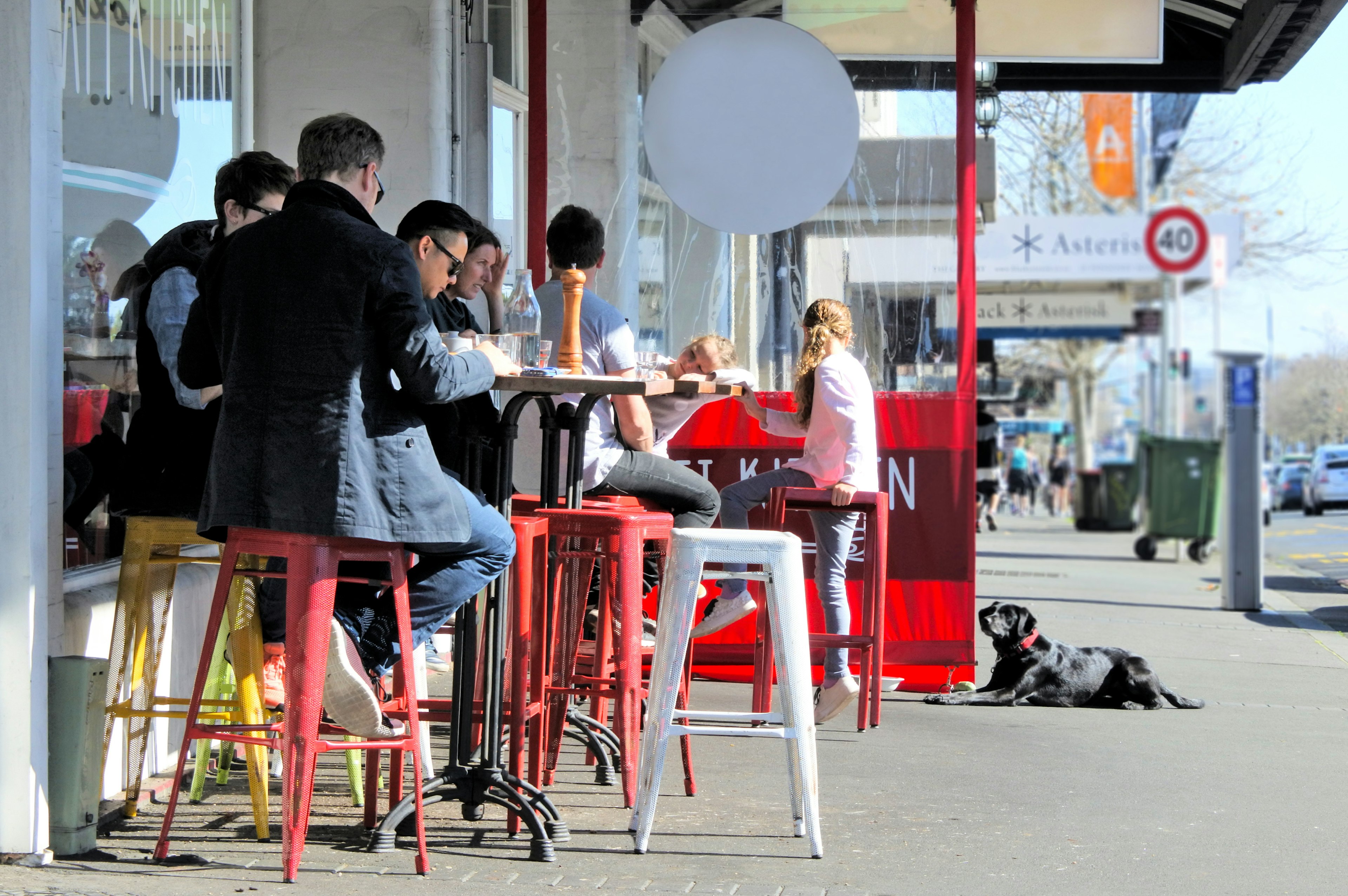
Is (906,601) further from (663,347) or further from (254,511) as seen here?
(254,511)

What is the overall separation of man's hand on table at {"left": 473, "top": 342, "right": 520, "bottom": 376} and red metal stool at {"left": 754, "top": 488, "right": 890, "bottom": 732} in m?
2.09

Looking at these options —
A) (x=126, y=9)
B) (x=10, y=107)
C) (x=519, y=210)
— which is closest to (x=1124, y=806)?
(x=10, y=107)

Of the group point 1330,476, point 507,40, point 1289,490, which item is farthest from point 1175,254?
point 507,40

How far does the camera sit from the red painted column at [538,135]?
21.9 feet

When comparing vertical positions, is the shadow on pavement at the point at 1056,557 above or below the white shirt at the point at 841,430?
below

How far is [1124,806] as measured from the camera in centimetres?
450

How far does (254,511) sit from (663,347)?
341cm

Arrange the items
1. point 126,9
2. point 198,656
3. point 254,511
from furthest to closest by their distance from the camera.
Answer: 1. point 126,9
2. point 198,656
3. point 254,511

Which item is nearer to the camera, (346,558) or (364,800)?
(346,558)

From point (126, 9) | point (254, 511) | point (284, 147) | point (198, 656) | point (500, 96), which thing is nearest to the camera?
point (254, 511)

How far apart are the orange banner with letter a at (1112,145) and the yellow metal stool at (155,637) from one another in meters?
34.3

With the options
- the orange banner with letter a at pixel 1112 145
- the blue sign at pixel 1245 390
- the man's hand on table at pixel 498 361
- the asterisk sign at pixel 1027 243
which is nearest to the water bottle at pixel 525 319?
the man's hand on table at pixel 498 361

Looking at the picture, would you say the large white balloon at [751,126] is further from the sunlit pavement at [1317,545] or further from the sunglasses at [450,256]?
the sunlit pavement at [1317,545]

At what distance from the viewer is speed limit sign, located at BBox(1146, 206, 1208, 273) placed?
3841cm
